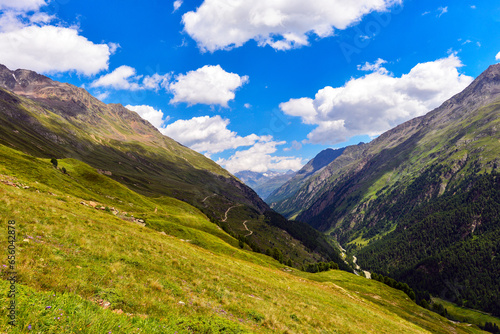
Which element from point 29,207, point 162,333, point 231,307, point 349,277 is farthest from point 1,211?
point 349,277

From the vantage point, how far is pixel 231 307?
1669cm

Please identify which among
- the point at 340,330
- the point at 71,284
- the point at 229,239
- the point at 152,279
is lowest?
the point at 229,239

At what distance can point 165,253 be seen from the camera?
2478cm

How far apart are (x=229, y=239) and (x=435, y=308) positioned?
177659mm

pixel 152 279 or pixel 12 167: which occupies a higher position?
pixel 12 167

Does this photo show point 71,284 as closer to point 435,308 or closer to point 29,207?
point 29,207

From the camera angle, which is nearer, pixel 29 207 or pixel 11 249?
pixel 11 249

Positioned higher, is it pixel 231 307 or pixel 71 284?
pixel 71 284

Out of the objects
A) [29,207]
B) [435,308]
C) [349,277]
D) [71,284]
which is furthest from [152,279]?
[435,308]

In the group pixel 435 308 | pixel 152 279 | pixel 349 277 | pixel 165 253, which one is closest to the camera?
pixel 152 279

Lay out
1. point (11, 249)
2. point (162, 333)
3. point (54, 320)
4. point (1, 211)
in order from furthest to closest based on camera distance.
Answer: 1. point (1, 211)
2. point (11, 249)
3. point (162, 333)
4. point (54, 320)

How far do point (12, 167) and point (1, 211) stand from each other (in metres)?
62.0

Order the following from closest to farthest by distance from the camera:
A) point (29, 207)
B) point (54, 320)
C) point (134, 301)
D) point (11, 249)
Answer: point (54, 320) → point (11, 249) → point (134, 301) → point (29, 207)

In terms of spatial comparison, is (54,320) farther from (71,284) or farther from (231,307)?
(231,307)
